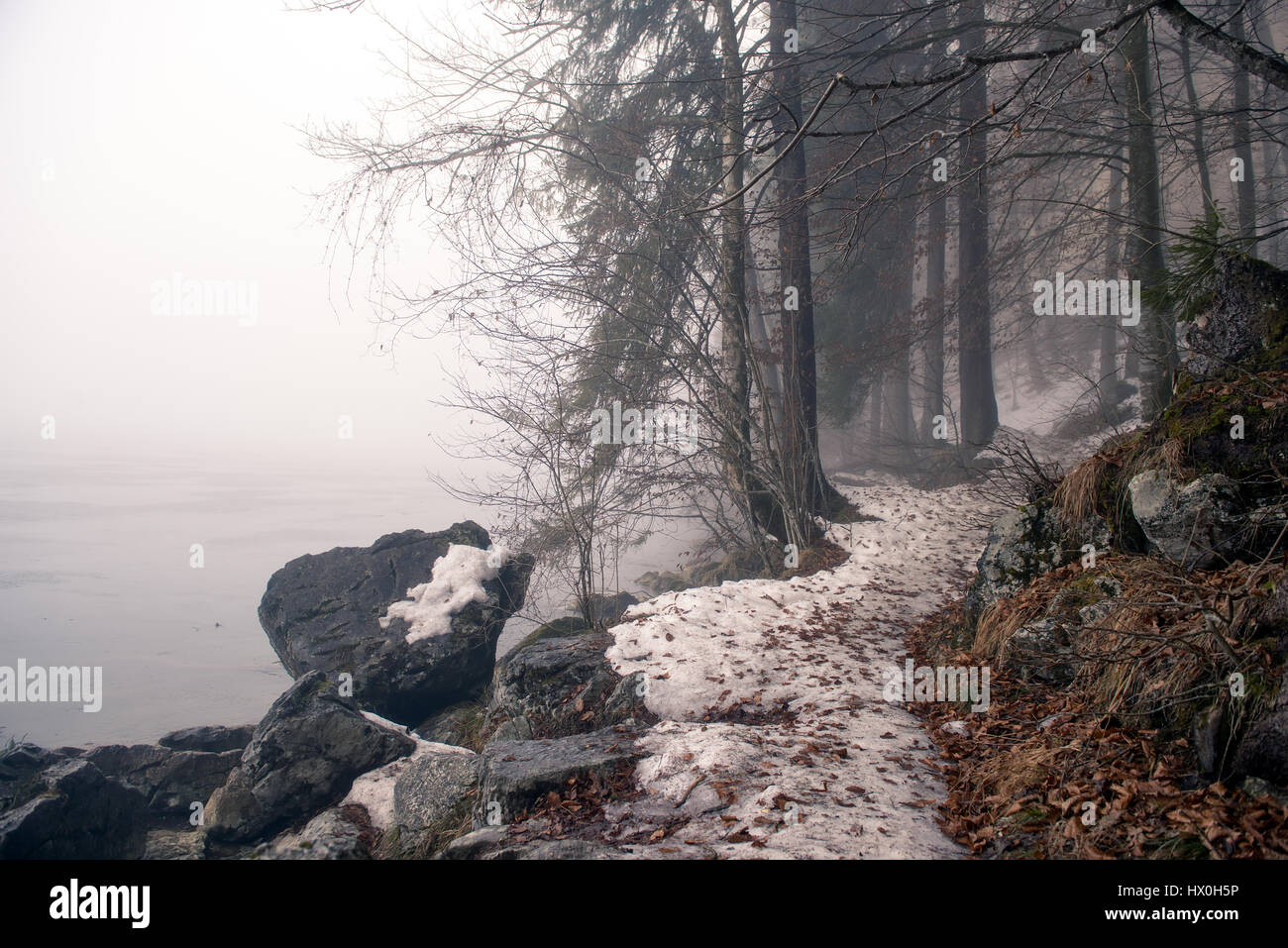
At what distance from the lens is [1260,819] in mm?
2393

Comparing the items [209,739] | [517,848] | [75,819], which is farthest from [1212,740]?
[209,739]

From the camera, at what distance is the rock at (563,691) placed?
532 centimetres

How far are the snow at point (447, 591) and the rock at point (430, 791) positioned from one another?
10.9 feet

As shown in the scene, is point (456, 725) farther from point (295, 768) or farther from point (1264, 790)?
point (1264, 790)

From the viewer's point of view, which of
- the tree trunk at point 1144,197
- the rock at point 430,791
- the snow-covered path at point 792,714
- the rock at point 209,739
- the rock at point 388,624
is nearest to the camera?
the snow-covered path at point 792,714

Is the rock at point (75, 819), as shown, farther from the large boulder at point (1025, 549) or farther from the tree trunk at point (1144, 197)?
the tree trunk at point (1144, 197)

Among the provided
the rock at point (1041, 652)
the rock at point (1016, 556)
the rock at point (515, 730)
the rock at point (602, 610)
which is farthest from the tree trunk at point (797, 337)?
the rock at point (515, 730)

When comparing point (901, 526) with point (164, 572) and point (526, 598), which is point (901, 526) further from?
point (164, 572)

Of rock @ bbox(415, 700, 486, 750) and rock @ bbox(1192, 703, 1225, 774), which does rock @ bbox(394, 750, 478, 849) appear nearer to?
rock @ bbox(415, 700, 486, 750)

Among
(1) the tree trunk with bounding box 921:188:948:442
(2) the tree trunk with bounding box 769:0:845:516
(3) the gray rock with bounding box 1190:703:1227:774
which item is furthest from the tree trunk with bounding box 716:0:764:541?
(3) the gray rock with bounding box 1190:703:1227:774

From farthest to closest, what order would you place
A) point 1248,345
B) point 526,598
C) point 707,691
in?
point 526,598, point 707,691, point 1248,345

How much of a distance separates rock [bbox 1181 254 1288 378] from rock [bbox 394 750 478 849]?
5872 millimetres

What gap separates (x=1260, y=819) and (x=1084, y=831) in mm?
543
